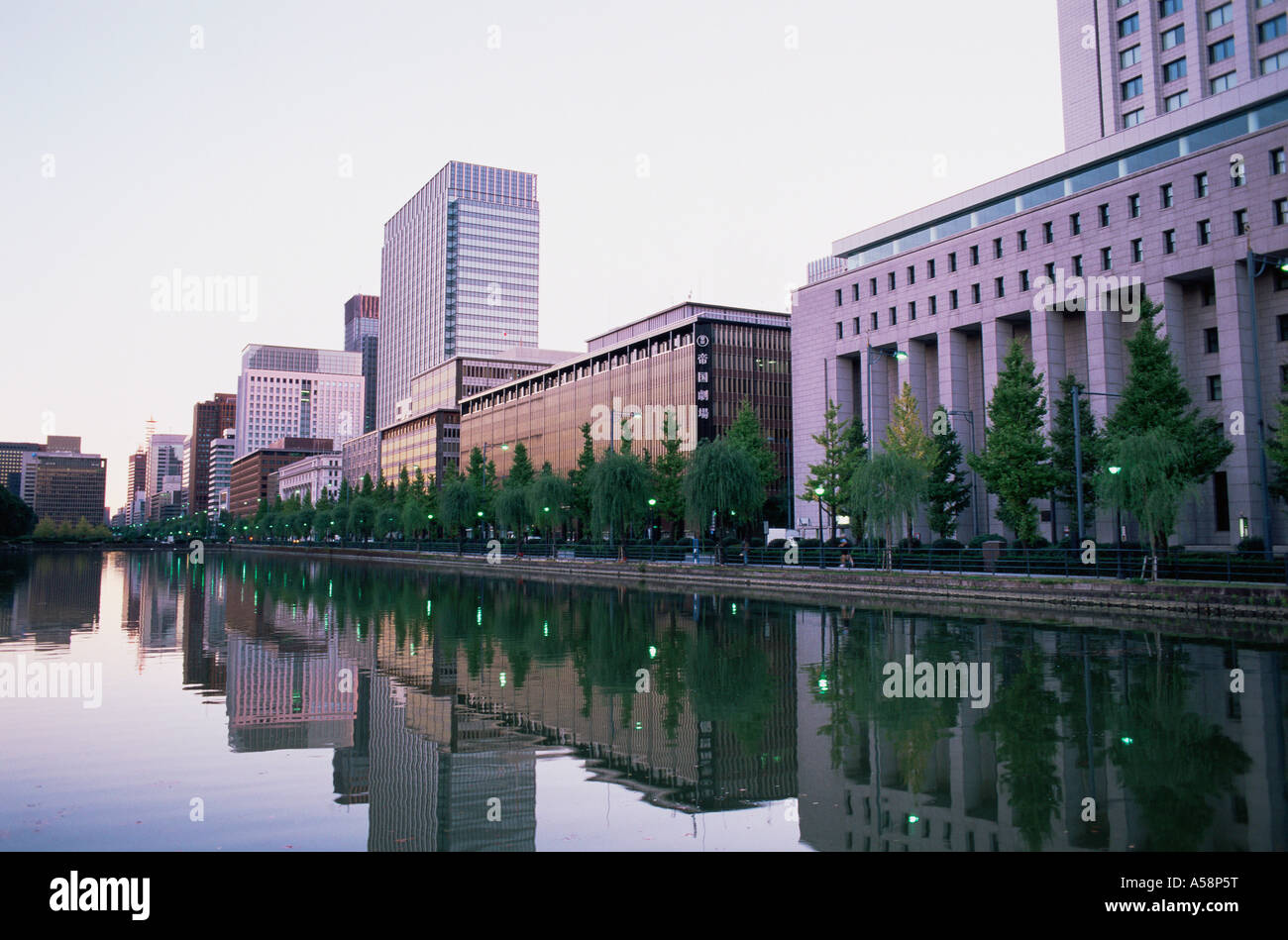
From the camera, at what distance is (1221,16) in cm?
5691

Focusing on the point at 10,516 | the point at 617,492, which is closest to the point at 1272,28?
the point at 617,492

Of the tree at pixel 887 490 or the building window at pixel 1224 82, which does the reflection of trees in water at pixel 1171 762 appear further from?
the building window at pixel 1224 82

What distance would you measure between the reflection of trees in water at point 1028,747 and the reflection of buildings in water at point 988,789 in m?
0.08

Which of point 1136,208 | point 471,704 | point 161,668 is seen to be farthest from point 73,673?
point 1136,208

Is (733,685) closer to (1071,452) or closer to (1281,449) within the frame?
(1281,449)

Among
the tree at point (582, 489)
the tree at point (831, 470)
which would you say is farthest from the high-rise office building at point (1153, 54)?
the tree at point (582, 489)

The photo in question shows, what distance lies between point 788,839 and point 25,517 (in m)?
166

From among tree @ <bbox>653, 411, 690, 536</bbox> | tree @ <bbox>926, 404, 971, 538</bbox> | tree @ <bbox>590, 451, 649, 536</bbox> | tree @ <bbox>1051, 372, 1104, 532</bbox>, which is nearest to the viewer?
tree @ <bbox>1051, 372, 1104, 532</bbox>

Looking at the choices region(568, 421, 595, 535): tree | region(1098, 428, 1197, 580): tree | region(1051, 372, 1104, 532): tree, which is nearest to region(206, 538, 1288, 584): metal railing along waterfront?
region(1098, 428, 1197, 580): tree

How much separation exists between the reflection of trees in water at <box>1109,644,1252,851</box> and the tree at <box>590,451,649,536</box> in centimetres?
4217

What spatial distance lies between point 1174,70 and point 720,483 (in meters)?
44.2

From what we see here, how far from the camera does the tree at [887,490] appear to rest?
131ft

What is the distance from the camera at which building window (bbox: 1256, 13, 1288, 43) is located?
53922 millimetres

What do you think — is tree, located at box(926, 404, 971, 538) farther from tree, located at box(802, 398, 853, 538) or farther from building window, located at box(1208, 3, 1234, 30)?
building window, located at box(1208, 3, 1234, 30)
